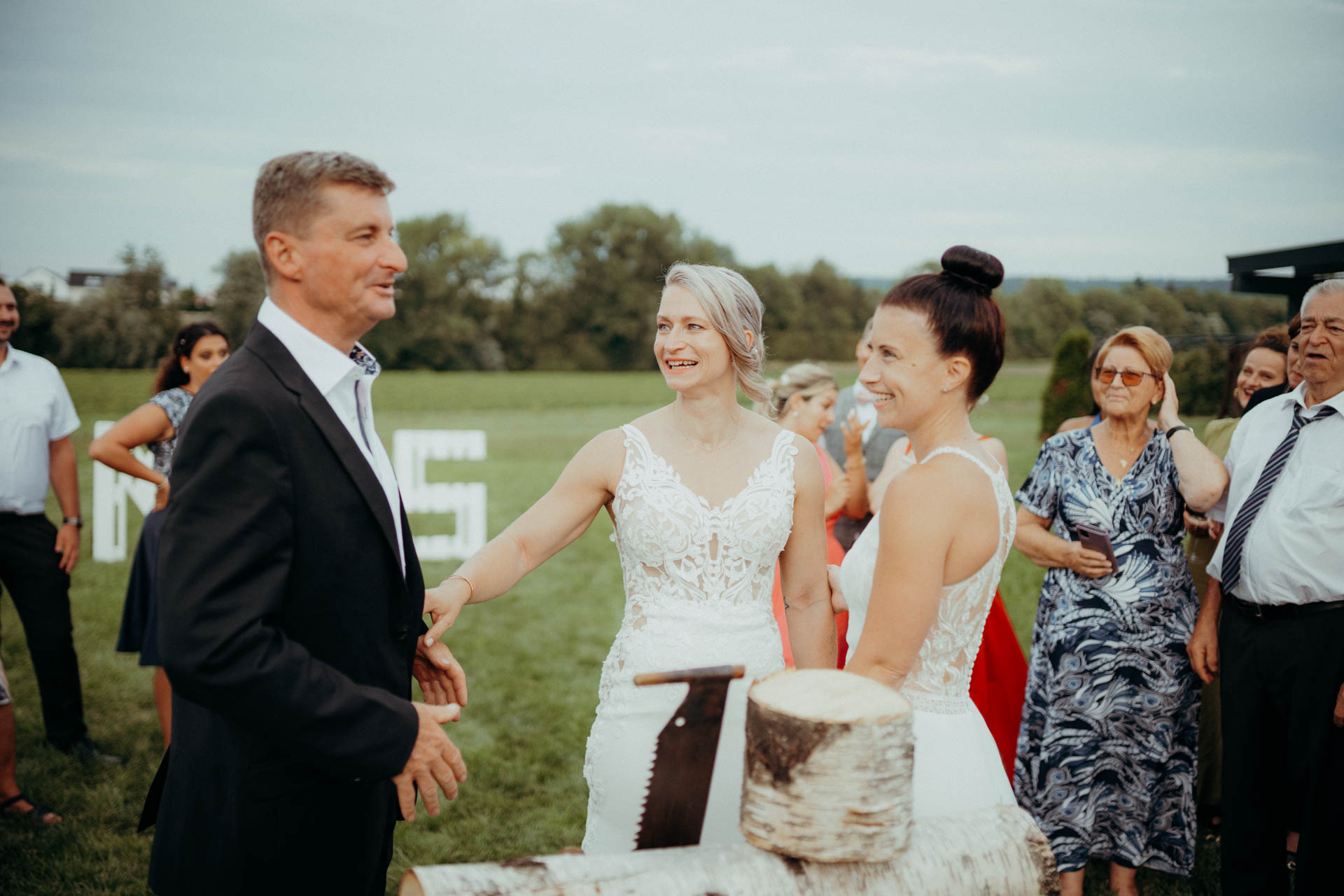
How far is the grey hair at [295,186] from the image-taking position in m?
1.67

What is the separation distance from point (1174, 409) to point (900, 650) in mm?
2261

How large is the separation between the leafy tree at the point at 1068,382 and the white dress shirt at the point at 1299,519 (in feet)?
28.4

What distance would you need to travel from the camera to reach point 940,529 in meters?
2.00

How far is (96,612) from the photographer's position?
816 cm

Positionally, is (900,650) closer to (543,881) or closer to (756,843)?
(756,843)

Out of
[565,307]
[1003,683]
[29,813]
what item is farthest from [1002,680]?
[565,307]

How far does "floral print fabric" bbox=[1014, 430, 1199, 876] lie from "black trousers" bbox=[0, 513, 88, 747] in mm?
5006

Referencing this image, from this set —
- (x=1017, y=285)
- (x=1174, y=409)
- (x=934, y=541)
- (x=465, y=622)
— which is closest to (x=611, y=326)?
(x=1017, y=285)

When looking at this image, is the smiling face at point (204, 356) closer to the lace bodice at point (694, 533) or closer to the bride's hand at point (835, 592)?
the lace bodice at point (694, 533)

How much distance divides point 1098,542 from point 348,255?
304 cm

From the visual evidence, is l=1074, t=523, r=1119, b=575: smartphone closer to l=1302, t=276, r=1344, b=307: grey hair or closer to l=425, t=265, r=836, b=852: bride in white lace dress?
l=1302, t=276, r=1344, b=307: grey hair

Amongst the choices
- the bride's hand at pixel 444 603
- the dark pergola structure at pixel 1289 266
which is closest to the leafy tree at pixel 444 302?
the dark pergola structure at pixel 1289 266

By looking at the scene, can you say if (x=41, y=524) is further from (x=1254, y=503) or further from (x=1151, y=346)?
(x=1254, y=503)

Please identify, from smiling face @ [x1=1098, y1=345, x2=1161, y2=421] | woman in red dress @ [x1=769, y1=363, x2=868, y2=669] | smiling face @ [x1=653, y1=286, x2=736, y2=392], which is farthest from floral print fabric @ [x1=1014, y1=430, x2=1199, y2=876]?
smiling face @ [x1=653, y1=286, x2=736, y2=392]
